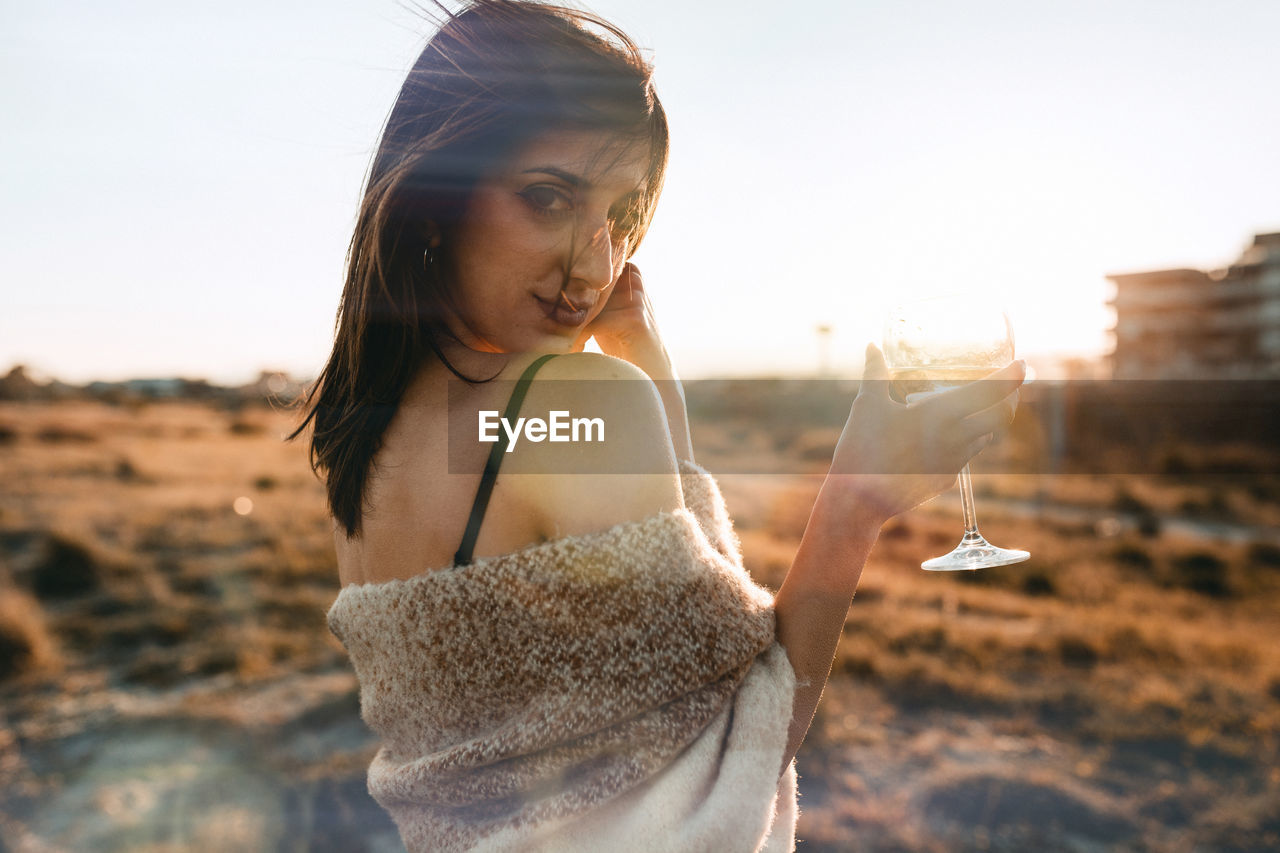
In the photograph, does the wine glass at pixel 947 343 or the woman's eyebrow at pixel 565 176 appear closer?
the woman's eyebrow at pixel 565 176

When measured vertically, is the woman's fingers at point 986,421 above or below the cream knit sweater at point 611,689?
above

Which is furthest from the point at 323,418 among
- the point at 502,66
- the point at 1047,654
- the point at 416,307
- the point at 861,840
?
the point at 1047,654

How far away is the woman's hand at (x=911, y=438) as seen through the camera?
41.4 inches

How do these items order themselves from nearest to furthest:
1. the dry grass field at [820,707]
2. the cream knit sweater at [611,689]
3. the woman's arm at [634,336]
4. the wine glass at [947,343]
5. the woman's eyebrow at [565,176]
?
the cream knit sweater at [611,689], the woman's eyebrow at [565,176], the wine glass at [947,343], the woman's arm at [634,336], the dry grass field at [820,707]

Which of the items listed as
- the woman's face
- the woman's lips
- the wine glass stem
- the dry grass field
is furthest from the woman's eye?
the dry grass field

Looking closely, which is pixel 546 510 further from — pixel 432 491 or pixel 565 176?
pixel 565 176

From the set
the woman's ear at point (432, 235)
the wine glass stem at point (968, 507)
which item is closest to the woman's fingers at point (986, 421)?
the wine glass stem at point (968, 507)

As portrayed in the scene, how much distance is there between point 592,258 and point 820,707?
7540mm

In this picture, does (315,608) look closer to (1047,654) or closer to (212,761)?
(212,761)

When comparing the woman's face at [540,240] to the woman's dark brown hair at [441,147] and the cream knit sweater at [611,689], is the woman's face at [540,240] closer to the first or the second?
the woman's dark brown hair at [441,147]

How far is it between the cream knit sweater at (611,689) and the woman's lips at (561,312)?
1.15 ft

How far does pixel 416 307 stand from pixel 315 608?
32.0 ft

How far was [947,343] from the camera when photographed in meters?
1.30

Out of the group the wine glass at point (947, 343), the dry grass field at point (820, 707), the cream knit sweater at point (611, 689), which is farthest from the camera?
the dry grass field at point (820, 707)
